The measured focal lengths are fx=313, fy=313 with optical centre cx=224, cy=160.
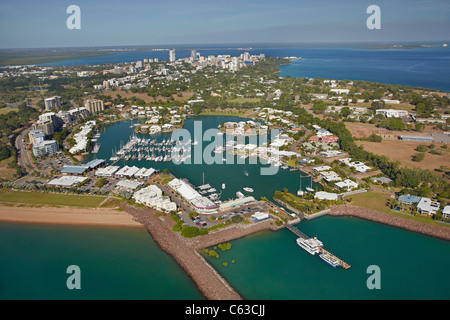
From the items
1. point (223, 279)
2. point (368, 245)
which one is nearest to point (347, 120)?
point (368, 245)

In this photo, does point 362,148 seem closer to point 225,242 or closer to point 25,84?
point 225,242

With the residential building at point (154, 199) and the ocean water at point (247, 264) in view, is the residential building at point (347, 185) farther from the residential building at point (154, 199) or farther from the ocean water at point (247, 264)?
the residential building at point (154, 199)

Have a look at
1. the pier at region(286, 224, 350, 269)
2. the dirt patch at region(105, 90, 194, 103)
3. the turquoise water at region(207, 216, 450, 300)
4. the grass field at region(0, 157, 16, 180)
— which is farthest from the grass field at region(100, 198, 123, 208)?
the dirt patch at region(105, 90, 194, 103)

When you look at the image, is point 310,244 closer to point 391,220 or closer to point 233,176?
point 391,220

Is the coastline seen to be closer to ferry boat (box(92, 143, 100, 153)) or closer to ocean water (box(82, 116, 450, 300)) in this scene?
ocean water (box(82, 116, 450, 300))

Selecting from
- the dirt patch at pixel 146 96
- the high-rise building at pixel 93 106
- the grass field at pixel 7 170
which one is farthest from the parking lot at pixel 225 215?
the dirt patch at pixel 146 96

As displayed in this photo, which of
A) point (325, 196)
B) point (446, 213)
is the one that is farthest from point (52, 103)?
point (446, 213)

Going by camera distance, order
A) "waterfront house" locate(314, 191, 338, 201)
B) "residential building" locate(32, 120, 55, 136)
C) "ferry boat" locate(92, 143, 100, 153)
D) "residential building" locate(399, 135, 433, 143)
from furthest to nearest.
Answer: "residential building" locate(32, 120, 55, 136) → "residential building" locate(399, 135, 433, 143) → "ferry boat" locate(92, 143, 100, 153) → "waterfront house" locate(314, 191, 338, 201)
